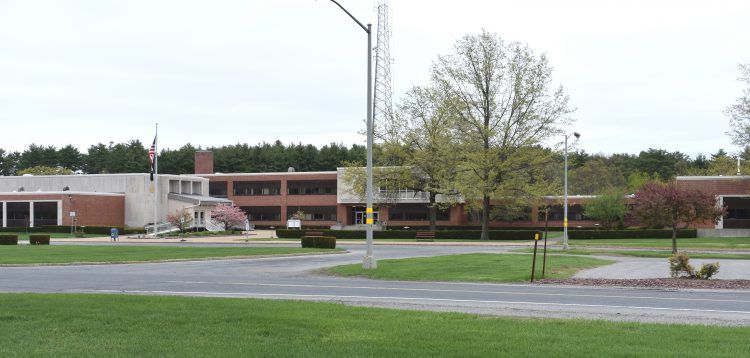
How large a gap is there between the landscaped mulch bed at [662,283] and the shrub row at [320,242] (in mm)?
24197

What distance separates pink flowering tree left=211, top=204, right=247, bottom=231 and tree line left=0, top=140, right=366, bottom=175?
5071 cm

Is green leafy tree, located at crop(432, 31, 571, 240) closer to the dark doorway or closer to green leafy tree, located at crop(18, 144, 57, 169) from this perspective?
the dark doorway

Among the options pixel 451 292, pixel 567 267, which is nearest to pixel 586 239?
pixel 567 267

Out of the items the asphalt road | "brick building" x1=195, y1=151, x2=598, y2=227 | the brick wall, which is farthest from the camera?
A: "brick building" x1=195, y1=151, x2=598, y2=227

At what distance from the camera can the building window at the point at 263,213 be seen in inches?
3748

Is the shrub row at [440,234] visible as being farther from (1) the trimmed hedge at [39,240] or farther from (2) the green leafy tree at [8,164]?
(2) the green leafy tree at [8,164]

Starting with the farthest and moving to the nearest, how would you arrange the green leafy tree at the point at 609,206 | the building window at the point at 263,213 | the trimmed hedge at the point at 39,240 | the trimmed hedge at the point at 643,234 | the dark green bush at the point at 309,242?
1. the building window at the point at 263,213
2. the green leafy tree at the point at 609,206
3. the trimmed hedge at the point at 643,234
4. the trimmed hedge at the point at 39,240
5. the dark green bush at the point at 309,242

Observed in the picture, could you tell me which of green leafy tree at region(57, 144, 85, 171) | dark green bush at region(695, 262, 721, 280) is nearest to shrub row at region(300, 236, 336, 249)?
dark green bush at region(695, 262, 721, 280)

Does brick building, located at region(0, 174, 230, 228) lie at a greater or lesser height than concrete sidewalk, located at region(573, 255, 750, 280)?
greater

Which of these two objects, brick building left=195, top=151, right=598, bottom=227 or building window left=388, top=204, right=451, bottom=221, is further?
building window left=388, top=204, right=451, bottom=221

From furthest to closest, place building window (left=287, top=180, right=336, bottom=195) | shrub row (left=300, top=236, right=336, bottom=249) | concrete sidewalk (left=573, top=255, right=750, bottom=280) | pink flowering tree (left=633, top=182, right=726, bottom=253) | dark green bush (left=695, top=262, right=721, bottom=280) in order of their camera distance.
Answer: building window (left=287, top=180, right=336, bottom=195) → shrub row (left=300, top=236, right=336, bottom=249) → pink flowering tree (left=633, top=182, right=726, bottom=253) → concrete sidewalk (left=573, top=255, right=750, bottom=280) → dark green bush (left=695, top=262, right=721, bottom=280)

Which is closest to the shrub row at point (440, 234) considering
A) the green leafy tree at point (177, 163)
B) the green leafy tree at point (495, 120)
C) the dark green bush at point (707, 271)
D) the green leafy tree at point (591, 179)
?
the green leafy tree at point (495, 120)

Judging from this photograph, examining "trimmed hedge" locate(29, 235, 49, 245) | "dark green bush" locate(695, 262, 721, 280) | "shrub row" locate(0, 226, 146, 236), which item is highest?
"dark green bush" locate(695, 262, 721, 280)

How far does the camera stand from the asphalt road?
46.1 ft
